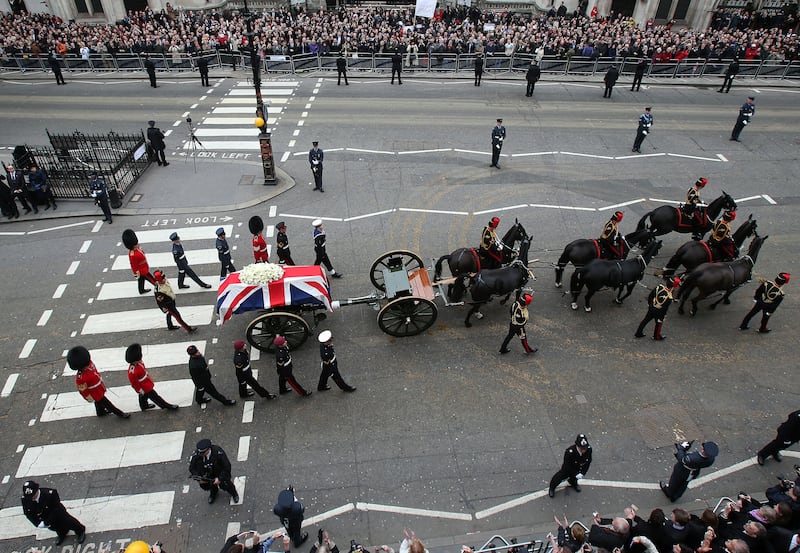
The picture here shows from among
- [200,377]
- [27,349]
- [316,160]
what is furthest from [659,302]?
[27,349]

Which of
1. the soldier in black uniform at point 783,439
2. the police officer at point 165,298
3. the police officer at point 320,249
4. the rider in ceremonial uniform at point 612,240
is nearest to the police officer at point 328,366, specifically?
the police officer at point 320,249

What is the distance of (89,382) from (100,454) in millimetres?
1204

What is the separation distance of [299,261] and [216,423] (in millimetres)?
4849

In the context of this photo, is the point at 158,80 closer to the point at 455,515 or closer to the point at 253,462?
the point at 253,462

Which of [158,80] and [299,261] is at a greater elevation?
[158,80]

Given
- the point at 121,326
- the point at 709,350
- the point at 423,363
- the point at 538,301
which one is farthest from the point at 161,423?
the point at 709,350

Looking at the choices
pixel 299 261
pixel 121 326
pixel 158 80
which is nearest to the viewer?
pixel 121 326

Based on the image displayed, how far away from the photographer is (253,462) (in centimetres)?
816

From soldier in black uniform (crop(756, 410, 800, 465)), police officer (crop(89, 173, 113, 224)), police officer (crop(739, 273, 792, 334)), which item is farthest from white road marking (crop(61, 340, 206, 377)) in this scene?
police officer (crop(739, 273, 792, 334))

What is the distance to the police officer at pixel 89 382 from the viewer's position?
796 centimetres

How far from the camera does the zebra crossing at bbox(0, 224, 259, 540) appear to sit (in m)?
7.50

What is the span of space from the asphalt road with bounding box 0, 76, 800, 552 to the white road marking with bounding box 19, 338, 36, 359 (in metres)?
0.10

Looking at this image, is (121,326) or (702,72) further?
(702,72)

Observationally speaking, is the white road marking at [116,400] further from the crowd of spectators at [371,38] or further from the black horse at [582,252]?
the crowd of spectators at [371,38]
